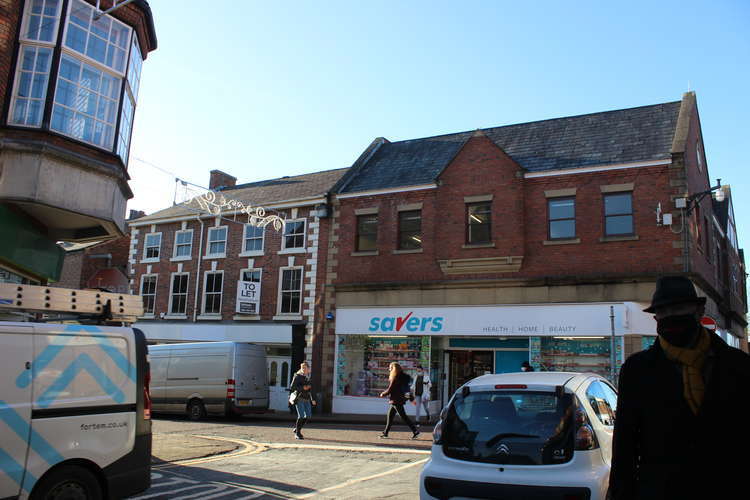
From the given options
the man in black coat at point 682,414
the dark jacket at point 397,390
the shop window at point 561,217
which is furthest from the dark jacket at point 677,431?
the shop window at point 561,217

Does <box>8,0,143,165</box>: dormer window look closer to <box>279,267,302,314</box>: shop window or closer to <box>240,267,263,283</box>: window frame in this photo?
<box>279,267,302,314</box>: shop window

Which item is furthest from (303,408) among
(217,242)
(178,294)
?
(178,294)

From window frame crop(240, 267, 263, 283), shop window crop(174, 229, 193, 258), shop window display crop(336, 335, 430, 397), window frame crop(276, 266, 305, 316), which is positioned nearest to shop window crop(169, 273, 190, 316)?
shop window crop(174, 229, 193, 258)

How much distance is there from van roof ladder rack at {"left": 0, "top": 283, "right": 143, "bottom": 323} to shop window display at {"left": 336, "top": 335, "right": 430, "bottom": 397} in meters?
15.4

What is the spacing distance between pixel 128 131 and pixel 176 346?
32.2 feet

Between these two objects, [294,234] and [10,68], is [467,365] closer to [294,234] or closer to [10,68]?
[294,234]

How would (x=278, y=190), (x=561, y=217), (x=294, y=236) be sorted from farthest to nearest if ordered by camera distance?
(x=278, y=190), (x=294, y=236), (x=561, y=217)

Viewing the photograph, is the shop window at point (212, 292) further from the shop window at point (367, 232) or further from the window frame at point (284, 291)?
the shop window at point (367, 232)

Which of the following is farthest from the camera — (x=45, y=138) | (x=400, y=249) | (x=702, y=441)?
(x=400, y=249)

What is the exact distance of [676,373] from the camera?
9.85 ft

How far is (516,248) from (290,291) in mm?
9752

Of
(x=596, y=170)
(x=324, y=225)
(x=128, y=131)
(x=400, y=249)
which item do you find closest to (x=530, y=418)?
(x=128, y=131)

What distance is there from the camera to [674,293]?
10.1 ft

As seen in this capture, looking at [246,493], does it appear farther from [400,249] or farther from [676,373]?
[400,249]
